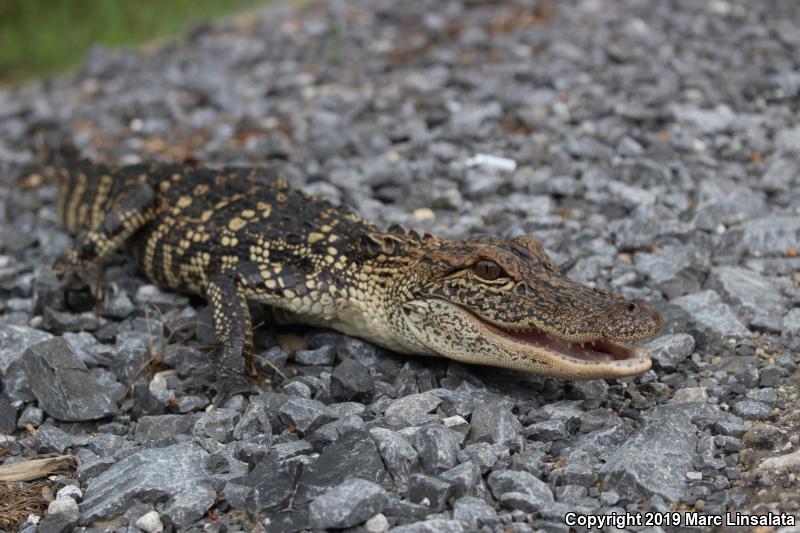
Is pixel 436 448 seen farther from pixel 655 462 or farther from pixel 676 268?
pixel 676 268

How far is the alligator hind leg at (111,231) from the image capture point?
20.3 ft

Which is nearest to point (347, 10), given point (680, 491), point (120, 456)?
point (120, 456)

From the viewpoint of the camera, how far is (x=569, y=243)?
6172 mm

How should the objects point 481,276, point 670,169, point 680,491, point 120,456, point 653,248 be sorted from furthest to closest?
1. point 670,169
2. point 653,248
3. point 481,276
4. point 120,456
5. point 680,491

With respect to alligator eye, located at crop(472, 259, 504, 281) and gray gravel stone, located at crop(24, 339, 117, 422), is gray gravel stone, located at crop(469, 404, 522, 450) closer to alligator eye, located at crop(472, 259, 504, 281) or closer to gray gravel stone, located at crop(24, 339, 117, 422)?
alligator eye, located at crop(472, 259, 504, 281)

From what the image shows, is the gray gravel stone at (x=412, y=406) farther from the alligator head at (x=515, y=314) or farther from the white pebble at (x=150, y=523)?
the white pebble at (x=150, y=523)

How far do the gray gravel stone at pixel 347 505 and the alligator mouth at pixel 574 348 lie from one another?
116cm

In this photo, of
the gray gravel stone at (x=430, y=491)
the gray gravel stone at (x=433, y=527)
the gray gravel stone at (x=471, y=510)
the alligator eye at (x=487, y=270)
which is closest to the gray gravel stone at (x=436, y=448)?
the gray gravel stone at (x=430, y=491)

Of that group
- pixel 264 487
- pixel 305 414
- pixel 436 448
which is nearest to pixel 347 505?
pixel 264 487

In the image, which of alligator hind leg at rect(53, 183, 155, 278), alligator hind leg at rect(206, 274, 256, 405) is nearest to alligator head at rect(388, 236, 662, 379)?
alligator hind leg at rect(206, 274, 256, 405)

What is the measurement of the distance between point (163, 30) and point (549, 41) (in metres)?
5.20

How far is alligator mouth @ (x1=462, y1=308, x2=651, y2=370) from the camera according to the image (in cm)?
425

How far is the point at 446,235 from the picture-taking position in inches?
251

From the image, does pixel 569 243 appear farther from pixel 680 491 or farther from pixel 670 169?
pixel 680 491
